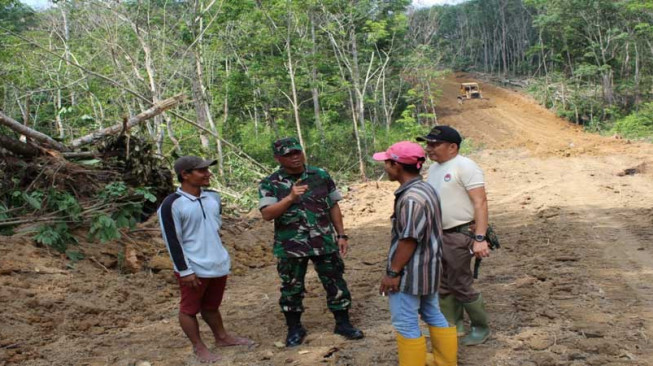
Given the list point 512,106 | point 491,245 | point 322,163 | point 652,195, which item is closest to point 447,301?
point 491,245

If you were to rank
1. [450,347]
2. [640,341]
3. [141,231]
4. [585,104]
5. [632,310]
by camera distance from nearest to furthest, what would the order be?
[450,347]
[640,341]
[632,310]
[141,231]
[585,104]

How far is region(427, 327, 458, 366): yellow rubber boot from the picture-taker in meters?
2.90

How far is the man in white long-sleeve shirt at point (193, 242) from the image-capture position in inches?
126

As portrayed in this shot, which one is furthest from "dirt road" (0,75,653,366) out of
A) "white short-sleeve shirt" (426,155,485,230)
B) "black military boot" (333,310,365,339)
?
"white short-sleeve shirt" (426,155,485,230)

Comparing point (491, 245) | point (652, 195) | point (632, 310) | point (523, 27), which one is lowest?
point (652, 195)

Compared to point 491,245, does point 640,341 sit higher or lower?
lower

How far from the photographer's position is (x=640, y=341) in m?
3.26

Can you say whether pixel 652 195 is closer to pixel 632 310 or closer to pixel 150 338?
pixel 632 310

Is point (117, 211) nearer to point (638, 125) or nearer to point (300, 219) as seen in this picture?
point (300, 219)

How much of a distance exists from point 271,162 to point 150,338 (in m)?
15.1

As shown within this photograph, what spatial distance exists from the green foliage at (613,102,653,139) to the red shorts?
71.9 feet

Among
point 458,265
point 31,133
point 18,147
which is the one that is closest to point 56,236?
point 18,147

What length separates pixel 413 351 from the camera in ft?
9.18

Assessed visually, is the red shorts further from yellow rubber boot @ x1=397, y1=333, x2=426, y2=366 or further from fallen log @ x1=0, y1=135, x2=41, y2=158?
fallen log @ x1=0, y1=135, x2=41, y2=158
